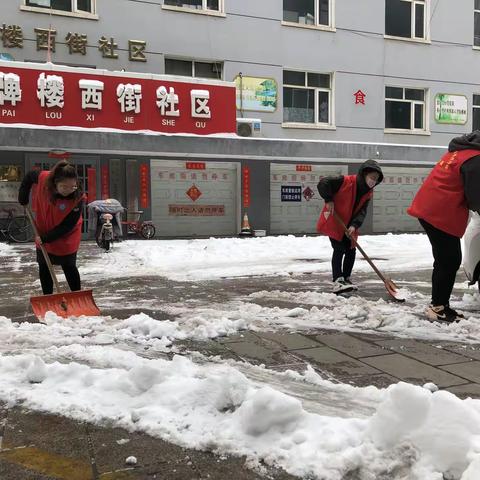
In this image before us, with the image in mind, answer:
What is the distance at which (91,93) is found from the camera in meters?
13.6

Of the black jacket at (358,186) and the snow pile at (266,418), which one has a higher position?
the black jacket at (358,186)

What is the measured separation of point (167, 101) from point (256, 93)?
A: 9.85ft

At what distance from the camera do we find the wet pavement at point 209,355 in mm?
2422

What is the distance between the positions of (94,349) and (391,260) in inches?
301

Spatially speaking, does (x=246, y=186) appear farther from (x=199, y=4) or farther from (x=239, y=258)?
(x=239, y=258)

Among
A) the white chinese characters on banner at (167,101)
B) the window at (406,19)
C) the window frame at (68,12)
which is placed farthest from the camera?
the window at (406,19)

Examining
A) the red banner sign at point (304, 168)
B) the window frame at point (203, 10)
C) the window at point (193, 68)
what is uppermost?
the window frame at point (203, 10)

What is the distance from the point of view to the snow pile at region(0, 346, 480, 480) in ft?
7.58

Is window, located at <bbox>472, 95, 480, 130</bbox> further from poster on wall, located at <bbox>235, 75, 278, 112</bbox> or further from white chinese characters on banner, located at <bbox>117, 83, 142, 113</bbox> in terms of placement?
→ white chinese characters on banner, located at <bbox>117, 83, 142, 113</bbox>

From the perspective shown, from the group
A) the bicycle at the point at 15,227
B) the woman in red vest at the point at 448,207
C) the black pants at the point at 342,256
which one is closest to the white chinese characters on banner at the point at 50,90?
the bicycle at the point at 15,227

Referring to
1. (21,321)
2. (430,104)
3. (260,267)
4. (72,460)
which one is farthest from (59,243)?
(430,104)

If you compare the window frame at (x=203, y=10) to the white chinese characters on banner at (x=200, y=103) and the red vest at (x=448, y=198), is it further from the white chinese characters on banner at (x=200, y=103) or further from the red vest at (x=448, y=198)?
the red vest at (x=448, y=198)

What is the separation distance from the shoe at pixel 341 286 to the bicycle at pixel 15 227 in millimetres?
9359

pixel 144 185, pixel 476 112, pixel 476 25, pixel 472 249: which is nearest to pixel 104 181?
pixel 144 185
